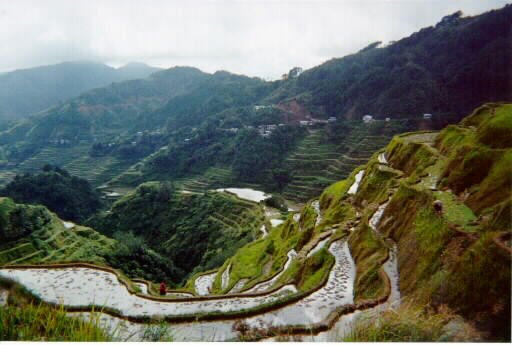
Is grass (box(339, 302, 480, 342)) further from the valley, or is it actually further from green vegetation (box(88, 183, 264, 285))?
green vegetation (box(88, 183, 264, 285))

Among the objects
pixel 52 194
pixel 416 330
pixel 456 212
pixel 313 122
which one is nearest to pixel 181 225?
pixel 52 194

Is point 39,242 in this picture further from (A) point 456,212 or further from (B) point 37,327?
(A) point 456,212

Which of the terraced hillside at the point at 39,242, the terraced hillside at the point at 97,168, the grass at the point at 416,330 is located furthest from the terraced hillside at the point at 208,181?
the grass at the point at 416,330

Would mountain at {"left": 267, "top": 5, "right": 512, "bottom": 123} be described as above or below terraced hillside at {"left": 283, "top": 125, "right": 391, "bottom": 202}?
above

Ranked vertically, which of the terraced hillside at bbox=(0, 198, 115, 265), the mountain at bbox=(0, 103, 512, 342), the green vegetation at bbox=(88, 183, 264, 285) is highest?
the mountain at bbox=(0, 103, 512, 342)

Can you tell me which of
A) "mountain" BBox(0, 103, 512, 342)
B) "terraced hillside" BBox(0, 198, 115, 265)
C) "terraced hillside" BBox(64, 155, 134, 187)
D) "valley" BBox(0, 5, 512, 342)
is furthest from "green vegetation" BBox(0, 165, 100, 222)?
"mountain" BBox(0, 103, 512, 342)

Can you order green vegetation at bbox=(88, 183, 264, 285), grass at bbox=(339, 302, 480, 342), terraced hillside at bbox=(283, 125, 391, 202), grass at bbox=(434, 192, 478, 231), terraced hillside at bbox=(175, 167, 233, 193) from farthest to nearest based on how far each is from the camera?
terraced hillside at bbox=(175, 167, 233, 193), terraced hillside at bbox=(283, 125, 391, 202), green vegetation at bbox=(88, 183, 264, 285), grass at bbox=(434, 192, 478, 231), grass at bbox=(339, 302, 480, 342)

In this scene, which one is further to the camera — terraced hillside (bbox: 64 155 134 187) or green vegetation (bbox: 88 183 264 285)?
terraced hillside (bbox: 64 155 134 187)

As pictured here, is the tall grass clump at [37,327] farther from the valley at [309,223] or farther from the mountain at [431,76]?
the mountain at [431,76]
